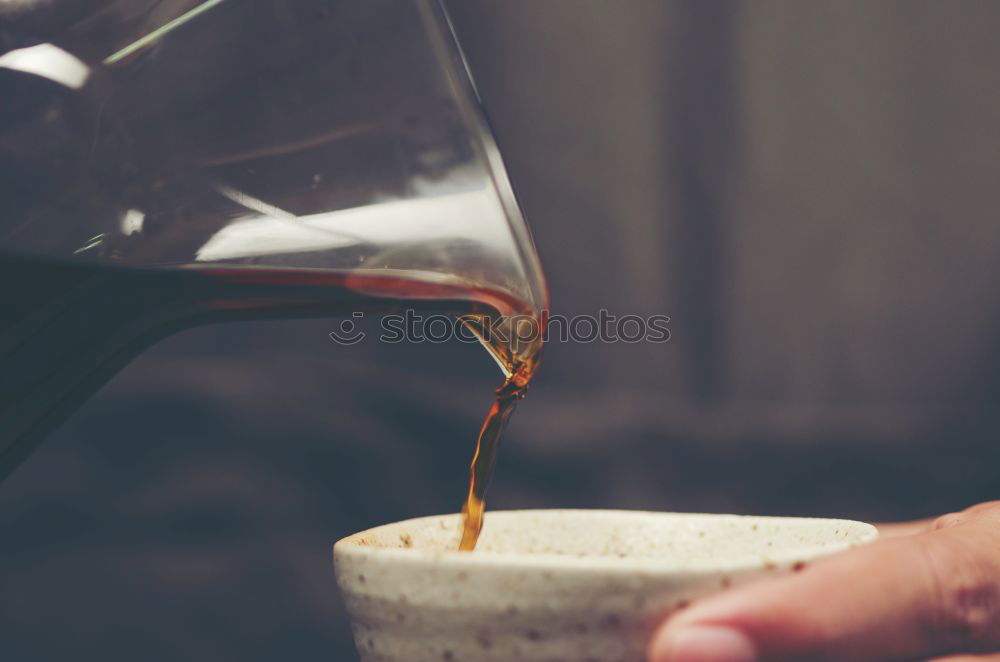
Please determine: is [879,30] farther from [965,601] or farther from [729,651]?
[729,651]

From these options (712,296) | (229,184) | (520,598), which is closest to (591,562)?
(520,598)

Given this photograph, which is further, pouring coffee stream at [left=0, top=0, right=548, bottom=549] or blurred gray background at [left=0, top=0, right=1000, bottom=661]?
blurred gray background at [left=0, top=0, right=1000, bottom=661]

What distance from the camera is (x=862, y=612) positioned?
41 centimetres

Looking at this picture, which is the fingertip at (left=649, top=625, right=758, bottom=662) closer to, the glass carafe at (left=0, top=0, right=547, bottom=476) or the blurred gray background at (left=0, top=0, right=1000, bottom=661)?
the glass carafe at (left=0, top=0, right=547, bottom=476)

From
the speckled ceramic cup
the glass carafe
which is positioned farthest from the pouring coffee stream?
the speckled ceramic cup

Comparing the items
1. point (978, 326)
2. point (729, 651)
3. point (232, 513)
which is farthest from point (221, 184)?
point (978, 326)

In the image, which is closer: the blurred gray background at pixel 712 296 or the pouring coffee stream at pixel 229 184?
the pouring coffee stream at pixel 229 184

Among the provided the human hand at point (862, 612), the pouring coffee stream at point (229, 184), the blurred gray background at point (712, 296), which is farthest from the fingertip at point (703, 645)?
the blurred gray background at point (712, 296)

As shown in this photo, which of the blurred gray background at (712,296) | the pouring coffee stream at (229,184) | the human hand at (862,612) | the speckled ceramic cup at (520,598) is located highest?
the blurred gray background at (712,296)

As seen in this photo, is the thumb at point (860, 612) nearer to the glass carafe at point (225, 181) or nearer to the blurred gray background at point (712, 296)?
the glass carafe at point (225, 181)

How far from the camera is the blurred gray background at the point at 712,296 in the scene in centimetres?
114

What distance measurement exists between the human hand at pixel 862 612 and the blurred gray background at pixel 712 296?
0.72 meters

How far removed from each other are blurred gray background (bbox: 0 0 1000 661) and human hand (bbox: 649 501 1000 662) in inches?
28.3

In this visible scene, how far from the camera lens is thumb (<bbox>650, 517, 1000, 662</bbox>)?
38 cm
